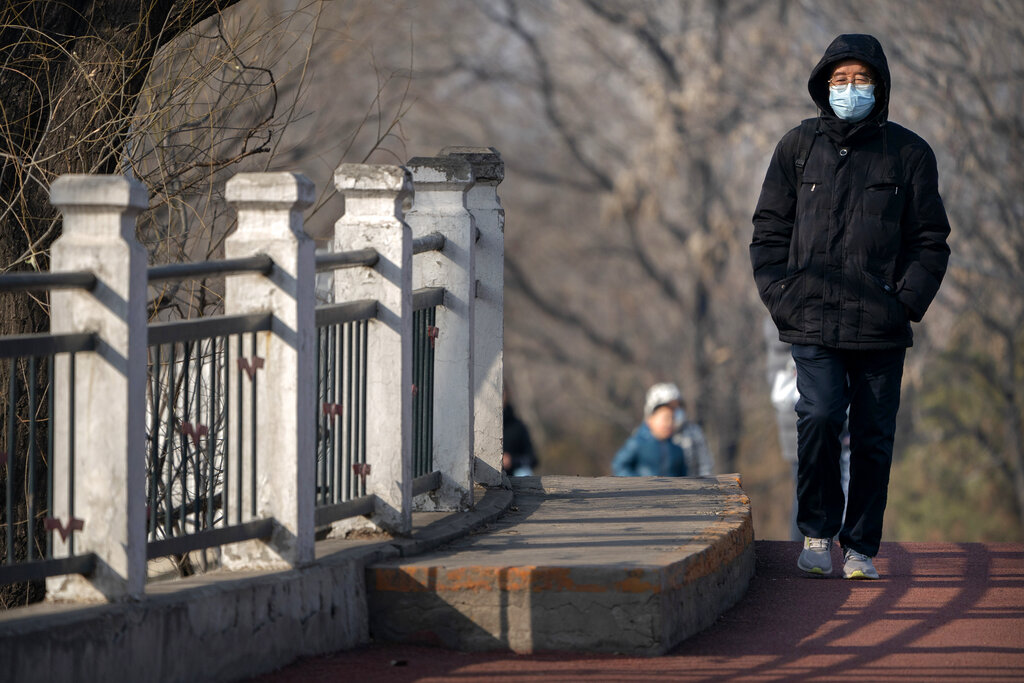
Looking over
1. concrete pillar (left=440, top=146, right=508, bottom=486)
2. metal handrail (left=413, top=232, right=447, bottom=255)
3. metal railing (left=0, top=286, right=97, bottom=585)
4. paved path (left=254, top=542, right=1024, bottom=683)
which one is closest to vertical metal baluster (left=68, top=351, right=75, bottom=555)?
metal railing (left=0, top=286, right=97, bottom=585)

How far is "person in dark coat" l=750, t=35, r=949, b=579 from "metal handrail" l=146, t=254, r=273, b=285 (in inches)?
88.6

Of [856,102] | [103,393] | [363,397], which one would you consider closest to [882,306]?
[856,102]

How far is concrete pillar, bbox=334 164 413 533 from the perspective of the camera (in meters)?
5.79

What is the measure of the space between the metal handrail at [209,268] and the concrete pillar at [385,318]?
762 millimetres

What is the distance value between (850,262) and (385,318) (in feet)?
6.15

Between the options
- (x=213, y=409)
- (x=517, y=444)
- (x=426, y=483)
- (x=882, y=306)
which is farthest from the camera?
(x=517, y=444)

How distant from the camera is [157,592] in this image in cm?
470

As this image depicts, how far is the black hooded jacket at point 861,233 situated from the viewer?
20.0ft

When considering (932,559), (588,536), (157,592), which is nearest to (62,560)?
(157,592)

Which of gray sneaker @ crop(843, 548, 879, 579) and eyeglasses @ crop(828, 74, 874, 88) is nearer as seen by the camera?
eyeglasses @ crop(828, 74, 874, 88)

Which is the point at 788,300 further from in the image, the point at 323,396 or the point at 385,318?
the point at 323,396

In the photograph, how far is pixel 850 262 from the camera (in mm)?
6117

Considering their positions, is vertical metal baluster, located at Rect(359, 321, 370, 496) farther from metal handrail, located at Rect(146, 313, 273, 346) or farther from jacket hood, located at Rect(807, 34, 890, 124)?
jacket hood, located at Rect(807, 34, 890, 124)

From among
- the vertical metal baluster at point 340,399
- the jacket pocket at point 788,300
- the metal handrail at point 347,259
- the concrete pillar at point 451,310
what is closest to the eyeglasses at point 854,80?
the jacket pocket at point 788,300
